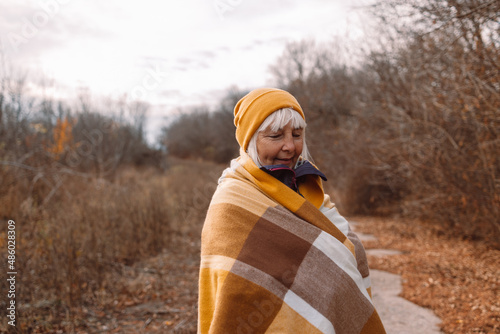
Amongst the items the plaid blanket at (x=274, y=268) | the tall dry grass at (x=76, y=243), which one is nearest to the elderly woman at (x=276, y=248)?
the plaid blanket at (x=274, y=268)

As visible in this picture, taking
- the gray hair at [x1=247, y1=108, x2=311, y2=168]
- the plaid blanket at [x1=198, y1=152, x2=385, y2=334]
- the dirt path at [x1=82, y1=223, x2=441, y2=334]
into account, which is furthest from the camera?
the dirt path at [x1=82, y1=223, x2=441, y2=334]

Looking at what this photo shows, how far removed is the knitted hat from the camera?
75.4 inches

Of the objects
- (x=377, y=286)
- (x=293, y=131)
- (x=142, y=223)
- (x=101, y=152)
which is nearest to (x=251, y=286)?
(x=293, y=131)

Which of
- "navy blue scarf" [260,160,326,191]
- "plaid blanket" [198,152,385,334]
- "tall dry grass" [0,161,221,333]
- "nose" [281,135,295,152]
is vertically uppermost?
"nose" [281,135,295,152]

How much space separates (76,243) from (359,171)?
726cm

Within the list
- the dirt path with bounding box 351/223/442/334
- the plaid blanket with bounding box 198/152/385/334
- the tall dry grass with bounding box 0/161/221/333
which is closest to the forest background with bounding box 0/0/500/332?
the tall dry grass with bounding box 0/161/221/333

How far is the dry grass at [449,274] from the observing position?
342 cm

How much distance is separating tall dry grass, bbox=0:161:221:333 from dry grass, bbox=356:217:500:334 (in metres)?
3.64

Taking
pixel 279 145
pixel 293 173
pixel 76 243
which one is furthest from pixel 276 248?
pixel 76 243

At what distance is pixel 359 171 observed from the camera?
9.83 metres

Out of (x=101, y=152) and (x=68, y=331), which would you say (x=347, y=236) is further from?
(x=101, y=152)

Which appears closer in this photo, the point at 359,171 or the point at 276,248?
the point at 276,248

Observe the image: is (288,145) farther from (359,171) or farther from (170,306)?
(359,171)

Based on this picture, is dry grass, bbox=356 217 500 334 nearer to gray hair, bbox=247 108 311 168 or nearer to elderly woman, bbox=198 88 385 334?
elderly woman, bbox=198 88 385 334
